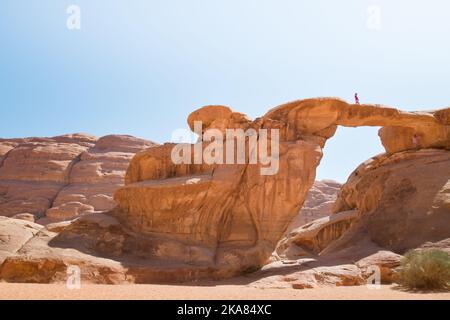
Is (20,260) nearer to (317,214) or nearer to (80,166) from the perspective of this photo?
(80,166)

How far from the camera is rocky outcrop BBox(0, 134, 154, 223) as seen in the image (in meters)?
45.0

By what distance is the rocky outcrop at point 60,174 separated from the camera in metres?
45.0

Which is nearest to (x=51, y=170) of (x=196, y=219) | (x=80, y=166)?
(x=80, y=166)

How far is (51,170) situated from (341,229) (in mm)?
35084

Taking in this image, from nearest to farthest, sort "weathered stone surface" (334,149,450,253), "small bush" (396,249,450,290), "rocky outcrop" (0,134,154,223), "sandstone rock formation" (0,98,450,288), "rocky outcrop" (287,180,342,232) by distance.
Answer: "small bush" (396,249,450,290) → "sandstone rock formation" (0,98,450,288) → "weathered stone surface" (334,149,450,253) → "rocky outcrop" (0,134,154,223) → "rocky outcrop" (287,180,342,232)

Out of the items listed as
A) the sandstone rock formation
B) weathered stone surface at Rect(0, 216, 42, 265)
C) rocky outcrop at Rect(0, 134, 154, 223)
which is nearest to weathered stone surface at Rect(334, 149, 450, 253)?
the sandstone rock formation

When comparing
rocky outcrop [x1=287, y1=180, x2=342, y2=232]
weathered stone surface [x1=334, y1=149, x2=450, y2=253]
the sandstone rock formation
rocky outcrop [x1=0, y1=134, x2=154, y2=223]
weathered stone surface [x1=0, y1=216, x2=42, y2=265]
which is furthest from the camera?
rocky outcrop [x1=287, y1=180, x2=342, y2=232]

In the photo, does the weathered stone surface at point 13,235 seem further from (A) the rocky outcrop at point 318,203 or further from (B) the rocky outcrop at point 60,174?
(A) the rocky outcrop at point 318,203

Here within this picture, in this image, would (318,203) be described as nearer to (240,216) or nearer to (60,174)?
(60,174)

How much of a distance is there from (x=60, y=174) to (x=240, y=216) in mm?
36578

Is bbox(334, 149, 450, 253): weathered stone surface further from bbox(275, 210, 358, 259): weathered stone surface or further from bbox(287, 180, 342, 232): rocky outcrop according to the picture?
bbox(287, 180, 342, 232): rocky outcrop

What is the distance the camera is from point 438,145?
23.8 m

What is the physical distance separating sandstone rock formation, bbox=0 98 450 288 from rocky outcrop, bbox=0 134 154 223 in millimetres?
27161
